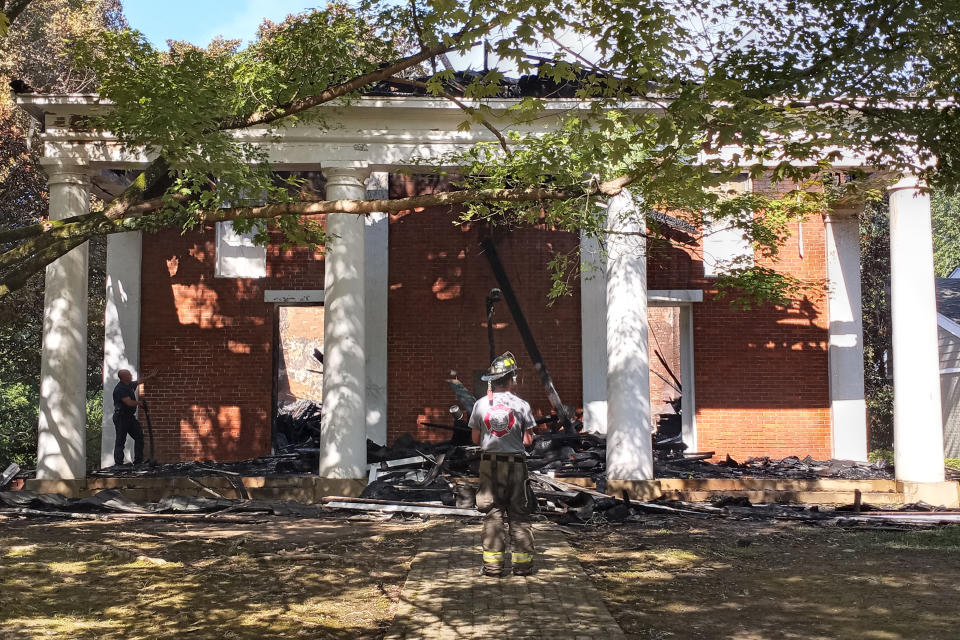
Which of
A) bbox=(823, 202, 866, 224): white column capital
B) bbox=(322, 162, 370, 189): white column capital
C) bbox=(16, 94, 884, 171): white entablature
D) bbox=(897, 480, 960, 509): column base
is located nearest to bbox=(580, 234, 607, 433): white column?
bbox=(16, 94, 884, 171): white entablature

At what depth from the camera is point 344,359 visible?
1346 cm

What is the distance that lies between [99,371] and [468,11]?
24.5 metres

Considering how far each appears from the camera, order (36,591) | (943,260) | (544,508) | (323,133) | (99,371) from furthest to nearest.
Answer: (943,260), (99,371), (323,133), (544,508), (36,591)

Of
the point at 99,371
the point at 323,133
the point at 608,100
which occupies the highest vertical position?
the point at 323,133

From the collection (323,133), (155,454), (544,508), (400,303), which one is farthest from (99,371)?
(544,508)

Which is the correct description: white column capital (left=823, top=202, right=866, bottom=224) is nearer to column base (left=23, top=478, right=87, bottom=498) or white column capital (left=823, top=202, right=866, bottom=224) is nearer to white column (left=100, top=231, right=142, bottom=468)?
white column (left=100, top=231, right=142, bottom=468)

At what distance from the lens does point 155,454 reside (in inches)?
675

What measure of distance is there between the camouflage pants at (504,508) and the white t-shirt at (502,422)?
0.32ft

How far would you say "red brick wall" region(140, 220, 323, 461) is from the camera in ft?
56.5

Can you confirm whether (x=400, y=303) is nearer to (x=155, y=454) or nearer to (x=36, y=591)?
(x=155, y=454)

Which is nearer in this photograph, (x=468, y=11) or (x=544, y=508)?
(x=468, y=11)

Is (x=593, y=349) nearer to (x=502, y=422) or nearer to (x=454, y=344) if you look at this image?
(x=454, y=344)

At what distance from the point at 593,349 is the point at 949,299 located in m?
16.2

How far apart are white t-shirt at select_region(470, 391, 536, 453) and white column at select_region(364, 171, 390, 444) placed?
9014mm
